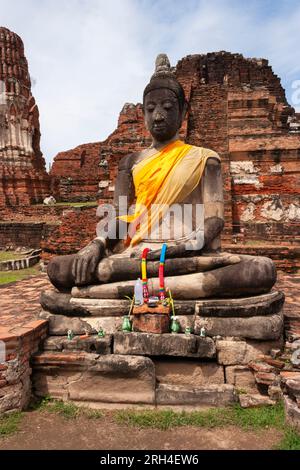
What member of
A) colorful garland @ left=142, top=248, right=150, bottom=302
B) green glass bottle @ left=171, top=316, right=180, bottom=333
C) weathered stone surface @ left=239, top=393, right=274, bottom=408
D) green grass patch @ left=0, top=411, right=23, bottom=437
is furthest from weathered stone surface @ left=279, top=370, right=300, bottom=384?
green grass patch @ left=0, top=411, right=23, bottom=437

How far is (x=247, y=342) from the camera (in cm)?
376

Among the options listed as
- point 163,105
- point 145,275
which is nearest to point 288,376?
point 145,275

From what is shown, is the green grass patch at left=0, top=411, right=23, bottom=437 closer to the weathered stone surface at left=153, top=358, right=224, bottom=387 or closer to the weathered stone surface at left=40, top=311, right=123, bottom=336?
the weathered stone surface at left=40, top=311, right=123, bottom=336

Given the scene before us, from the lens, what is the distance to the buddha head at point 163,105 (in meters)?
4.80

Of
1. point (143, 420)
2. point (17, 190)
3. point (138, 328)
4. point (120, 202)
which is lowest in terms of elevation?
point (143, 420)

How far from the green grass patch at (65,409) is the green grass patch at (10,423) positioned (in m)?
0.23

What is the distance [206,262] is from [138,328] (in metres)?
0.94

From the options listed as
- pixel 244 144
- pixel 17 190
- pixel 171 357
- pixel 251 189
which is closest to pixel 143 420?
pixel 171 357

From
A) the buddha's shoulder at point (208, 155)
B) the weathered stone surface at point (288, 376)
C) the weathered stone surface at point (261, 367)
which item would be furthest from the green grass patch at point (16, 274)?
the weathered stone surface at point (288, 376)

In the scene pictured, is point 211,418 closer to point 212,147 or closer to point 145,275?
point 145,275

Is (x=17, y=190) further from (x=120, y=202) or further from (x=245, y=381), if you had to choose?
(x=245, y=381)

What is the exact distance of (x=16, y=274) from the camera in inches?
361

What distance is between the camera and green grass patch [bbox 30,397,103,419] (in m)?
3.41

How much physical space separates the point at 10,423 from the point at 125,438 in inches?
37.7
